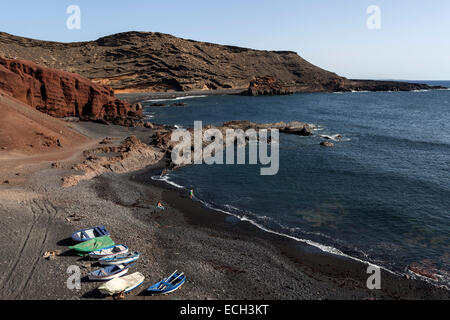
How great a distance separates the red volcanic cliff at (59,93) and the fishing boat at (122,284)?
154ft

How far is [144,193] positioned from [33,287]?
48.4 ft

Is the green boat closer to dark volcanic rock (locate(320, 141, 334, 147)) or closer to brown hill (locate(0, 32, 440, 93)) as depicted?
dark volcanic rock (locate(320, 141, 334, 147))

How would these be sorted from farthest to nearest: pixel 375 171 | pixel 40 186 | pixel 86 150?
pixel 86 150, pixel 375 171, pixel 40 186

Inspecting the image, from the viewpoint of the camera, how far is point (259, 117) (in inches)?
3125

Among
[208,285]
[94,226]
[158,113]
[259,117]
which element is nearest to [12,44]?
[158,113]

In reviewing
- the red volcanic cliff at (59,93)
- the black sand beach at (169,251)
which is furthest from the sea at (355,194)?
the red volcanic cliff at (59,93)

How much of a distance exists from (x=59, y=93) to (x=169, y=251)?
162 feet

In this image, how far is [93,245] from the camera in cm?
1956

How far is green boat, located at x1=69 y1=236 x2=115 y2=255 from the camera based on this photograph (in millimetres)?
19109

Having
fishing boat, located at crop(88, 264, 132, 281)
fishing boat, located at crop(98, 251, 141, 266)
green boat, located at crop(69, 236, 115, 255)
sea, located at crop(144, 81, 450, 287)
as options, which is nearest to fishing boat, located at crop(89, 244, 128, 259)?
fishing boat, located at crop(98, 251, 141, 266)

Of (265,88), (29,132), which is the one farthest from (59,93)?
(265,88)

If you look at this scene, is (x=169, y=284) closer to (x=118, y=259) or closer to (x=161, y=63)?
(x=118, y=259)
